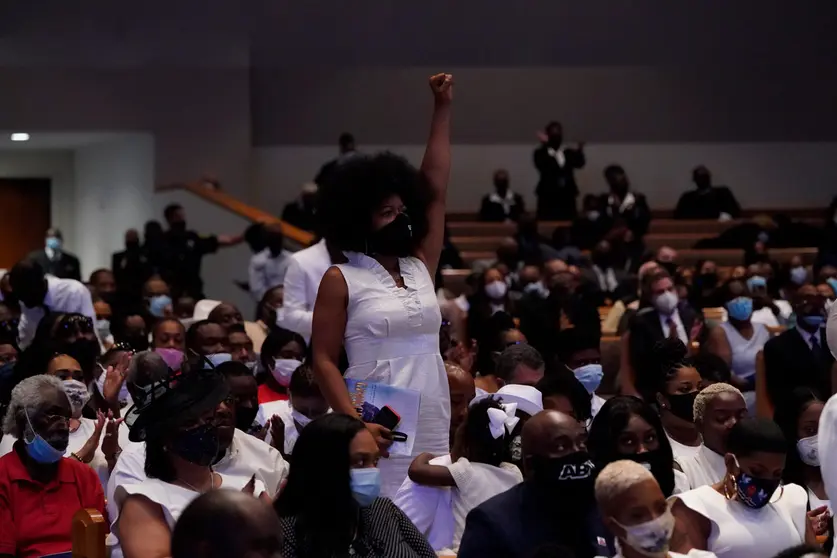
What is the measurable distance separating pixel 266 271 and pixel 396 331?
29.2 ft

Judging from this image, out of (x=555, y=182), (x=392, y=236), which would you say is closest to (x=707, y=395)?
(x=392, y=236)

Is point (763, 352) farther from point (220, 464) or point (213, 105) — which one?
point (213, 105)

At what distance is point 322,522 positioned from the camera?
4062 millimetres

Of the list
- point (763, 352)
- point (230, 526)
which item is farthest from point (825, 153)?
point (230, 526)

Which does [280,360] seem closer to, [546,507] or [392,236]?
[392,236]

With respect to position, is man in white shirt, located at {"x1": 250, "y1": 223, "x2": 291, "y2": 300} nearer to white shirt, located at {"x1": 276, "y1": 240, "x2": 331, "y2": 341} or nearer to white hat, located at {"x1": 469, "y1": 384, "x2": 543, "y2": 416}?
white shirt, located at {"x1": 276, "y1": 240, "x2": 331, "y2": 341}

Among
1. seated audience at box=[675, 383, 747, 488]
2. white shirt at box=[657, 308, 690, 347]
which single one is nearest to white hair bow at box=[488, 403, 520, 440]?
seated audience at box=[675, 383, 747, 488]

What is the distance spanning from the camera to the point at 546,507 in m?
4.22

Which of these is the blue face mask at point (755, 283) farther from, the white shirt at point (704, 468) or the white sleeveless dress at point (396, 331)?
the white sleeveless dress at point (396, 331)

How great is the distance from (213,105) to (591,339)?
12184mm

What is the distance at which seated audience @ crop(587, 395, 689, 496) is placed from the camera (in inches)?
195

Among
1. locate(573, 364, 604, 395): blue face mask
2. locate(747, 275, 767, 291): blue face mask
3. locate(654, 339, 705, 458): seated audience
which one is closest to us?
locate(654, 339, 705, 458): seated audience

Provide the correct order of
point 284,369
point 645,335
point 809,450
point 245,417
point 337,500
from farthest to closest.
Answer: point 645,335
point 284,369
point 245,417
point 809,450
point 337,500

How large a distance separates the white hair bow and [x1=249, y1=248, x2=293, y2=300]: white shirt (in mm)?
8408
